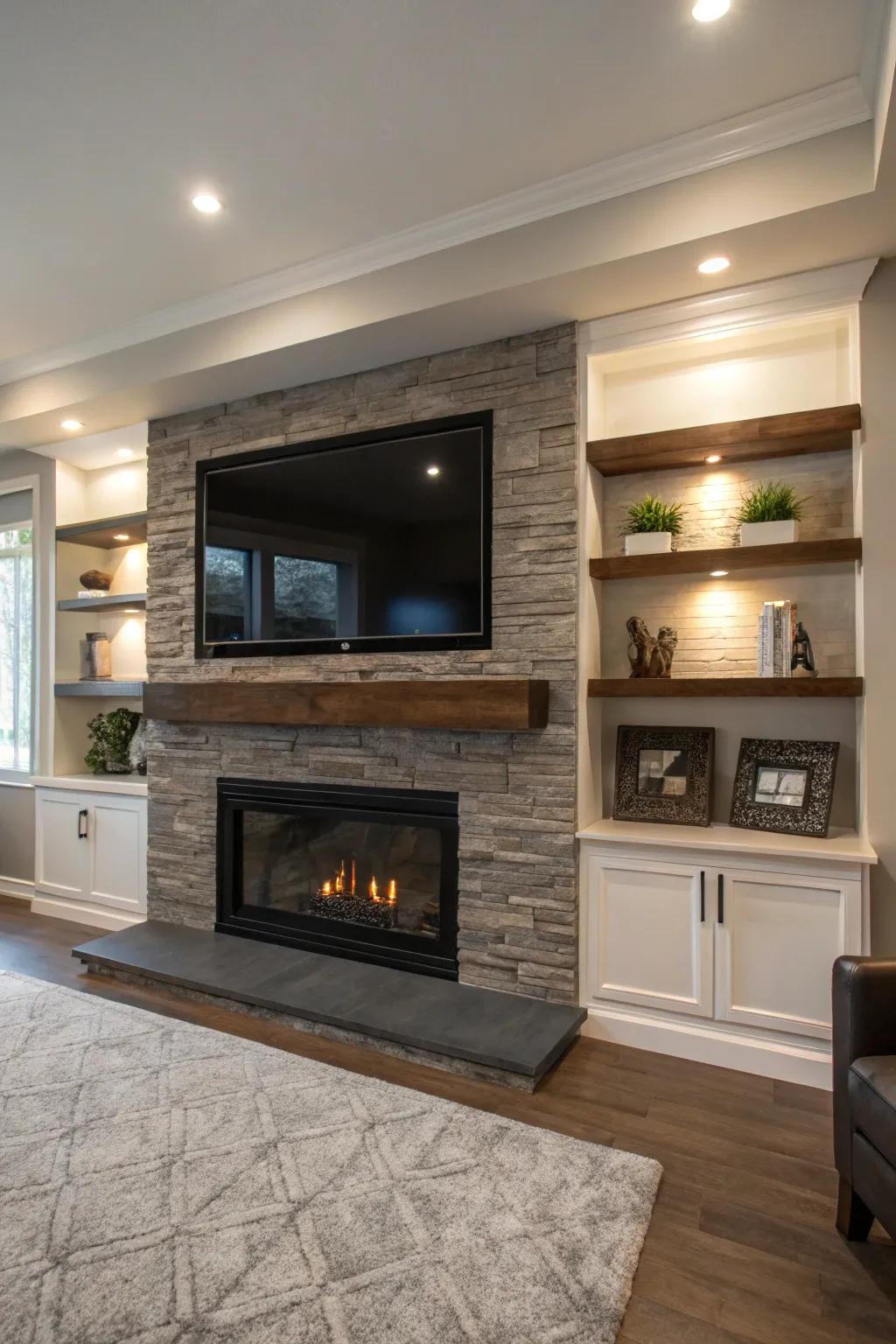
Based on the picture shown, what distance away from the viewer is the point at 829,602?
2.70 metres

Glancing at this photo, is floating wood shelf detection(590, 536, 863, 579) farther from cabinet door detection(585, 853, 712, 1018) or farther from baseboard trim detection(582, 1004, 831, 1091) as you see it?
baseboard trim detection(582, 1004, 831, 1091)

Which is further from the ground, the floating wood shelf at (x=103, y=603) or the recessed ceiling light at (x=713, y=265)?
the recessed ceiling light at (x=713, y=265)

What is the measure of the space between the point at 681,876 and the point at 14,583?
4355mm

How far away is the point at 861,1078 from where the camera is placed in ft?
5.40

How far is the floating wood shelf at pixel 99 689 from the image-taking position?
4074 mm

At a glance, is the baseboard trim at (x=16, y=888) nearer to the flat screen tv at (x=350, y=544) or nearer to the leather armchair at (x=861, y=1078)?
the flat screen tv at (x=350, y=544)

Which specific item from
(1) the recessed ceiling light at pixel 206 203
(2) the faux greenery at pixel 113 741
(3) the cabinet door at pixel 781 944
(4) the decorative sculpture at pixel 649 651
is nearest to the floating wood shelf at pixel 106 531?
(2) the faux greenery at pixel 113 741

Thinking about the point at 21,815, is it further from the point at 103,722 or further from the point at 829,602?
the point at 829,602

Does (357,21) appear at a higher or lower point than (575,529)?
higher

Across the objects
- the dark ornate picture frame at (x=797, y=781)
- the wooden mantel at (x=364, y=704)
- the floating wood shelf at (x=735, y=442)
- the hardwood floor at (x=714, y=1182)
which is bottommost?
the hardwood floor at (x=714, y=1182)

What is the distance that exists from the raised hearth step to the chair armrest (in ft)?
2.88

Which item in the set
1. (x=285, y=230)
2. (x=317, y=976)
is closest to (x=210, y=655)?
(x=317, y=976)

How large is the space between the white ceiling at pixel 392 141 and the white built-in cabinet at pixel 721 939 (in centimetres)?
191

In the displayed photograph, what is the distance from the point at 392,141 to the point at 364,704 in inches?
73.7
